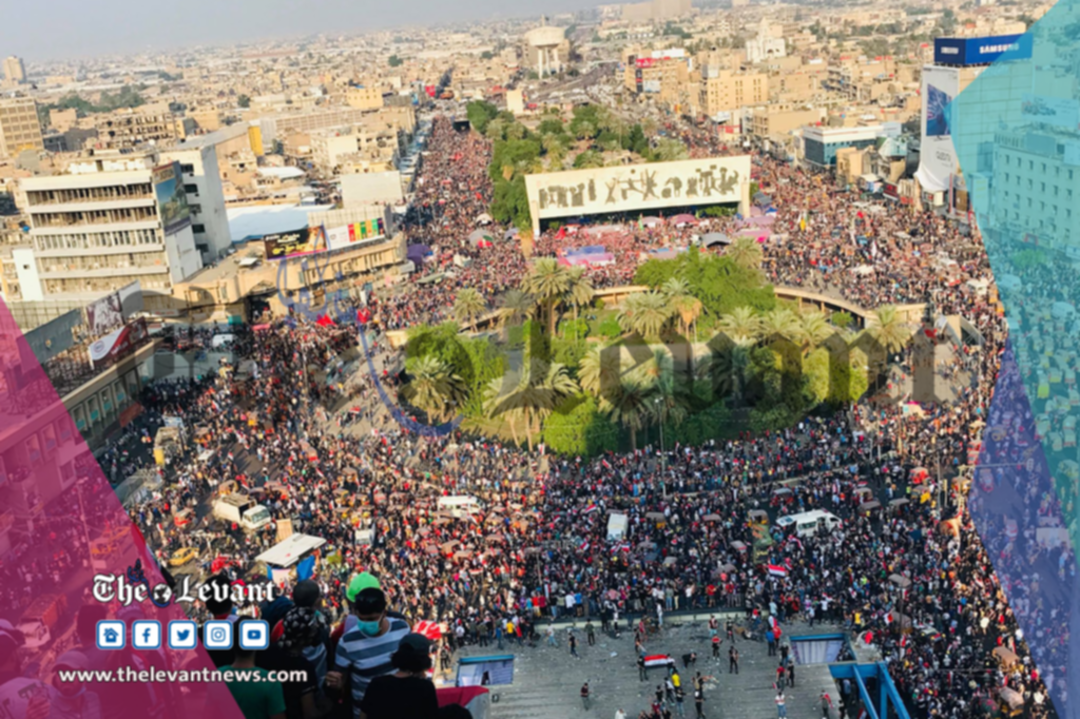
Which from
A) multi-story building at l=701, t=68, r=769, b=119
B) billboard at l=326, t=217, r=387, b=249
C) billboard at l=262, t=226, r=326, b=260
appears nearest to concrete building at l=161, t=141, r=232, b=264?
billboard at l=262, t=226, r=326, b=260

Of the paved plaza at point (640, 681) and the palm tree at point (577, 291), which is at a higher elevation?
the palm tree at point (577, 291)

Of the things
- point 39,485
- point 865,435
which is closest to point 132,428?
point 39,485

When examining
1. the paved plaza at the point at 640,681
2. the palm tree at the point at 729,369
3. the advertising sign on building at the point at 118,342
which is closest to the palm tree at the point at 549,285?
the palm tree at the point at 729,369

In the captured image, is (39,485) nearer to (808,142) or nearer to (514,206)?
(514,206)

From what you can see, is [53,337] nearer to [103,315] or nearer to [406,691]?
[103,315]

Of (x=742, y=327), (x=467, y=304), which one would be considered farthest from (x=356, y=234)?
(x=742, y=327)

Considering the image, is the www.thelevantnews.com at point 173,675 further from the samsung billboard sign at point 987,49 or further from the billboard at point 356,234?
the samsung billboard sign at point 987,49
